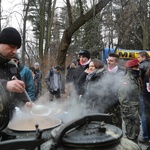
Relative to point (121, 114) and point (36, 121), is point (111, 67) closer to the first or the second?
point (121, 114)

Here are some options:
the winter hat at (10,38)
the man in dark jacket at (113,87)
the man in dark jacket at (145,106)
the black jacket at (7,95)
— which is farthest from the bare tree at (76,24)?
the black jacket at (7,95)

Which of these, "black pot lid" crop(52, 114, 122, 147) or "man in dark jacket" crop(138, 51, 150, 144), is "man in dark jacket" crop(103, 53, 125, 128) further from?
"black pot lid" crop(52, 114, 122, 147)

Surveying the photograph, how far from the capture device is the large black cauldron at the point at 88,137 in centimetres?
155

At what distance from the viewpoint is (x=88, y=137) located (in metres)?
1.60

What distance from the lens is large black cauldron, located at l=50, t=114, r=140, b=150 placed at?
155 cm

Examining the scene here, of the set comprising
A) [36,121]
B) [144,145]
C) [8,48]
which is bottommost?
[144,145]

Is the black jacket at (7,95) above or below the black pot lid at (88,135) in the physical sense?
above

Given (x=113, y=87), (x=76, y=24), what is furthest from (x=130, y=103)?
(x=76, y=24)

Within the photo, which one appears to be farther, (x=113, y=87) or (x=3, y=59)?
(x=113, y=87)

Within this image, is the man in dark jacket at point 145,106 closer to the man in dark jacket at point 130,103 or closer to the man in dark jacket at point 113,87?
the man in dark jacket at point 113,87

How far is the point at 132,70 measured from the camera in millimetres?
4434

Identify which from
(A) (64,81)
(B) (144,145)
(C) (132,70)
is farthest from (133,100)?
(A) (64,81)

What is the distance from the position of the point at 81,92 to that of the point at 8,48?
9.81 ft

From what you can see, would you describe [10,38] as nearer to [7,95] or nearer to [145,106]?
[7,95]
